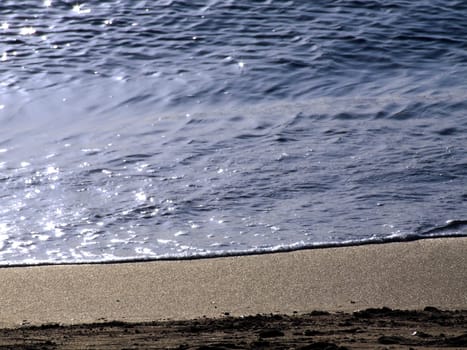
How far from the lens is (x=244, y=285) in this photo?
534 cm

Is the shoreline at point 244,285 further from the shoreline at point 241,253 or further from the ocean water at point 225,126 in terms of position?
the ocean water at point 225,126

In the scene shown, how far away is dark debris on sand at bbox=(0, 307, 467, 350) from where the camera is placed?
3865mm

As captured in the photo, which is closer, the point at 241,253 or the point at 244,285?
the point at 244,285

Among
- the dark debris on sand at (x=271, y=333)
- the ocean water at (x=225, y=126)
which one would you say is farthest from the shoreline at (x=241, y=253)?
the dark debris on sand at (x=271, y=333)

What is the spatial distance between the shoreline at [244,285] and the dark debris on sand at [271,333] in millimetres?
322

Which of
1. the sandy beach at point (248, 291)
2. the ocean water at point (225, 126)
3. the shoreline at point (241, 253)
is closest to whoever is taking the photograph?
the sandy beach at point (248, 291)

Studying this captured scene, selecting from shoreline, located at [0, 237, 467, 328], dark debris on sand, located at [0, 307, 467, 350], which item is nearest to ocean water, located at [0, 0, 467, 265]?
shoreline, located at [0, 237, 467, 328]

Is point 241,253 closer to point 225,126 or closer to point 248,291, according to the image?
point 248,291

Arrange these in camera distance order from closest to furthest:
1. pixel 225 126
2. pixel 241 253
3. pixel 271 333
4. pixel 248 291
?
pixel 271 333
pixel 248 291
pixel 241 253
pixel 225 126

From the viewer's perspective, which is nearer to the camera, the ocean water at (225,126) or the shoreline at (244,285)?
the shoreline at (244,285)

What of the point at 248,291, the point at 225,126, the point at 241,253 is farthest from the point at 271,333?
the point at 225,126

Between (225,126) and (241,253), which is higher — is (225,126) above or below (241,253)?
below

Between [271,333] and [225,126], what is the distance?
4.93m

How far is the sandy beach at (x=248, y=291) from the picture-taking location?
15.0 ft
